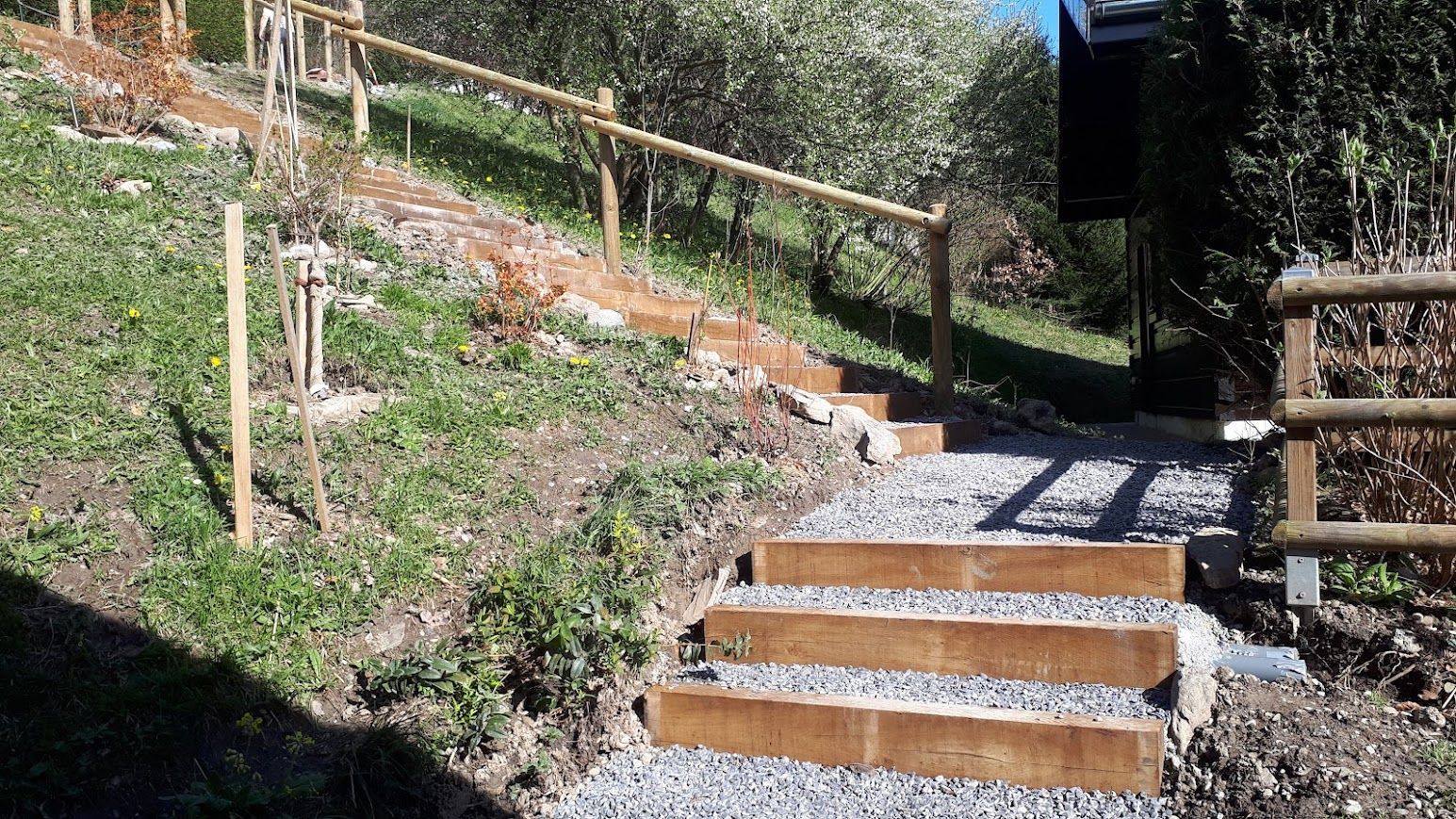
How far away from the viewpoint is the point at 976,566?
382 cm

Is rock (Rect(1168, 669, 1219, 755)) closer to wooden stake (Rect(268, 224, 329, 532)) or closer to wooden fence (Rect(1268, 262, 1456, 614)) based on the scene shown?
wooden fence (Rect(1268, 262, 1456, 614))

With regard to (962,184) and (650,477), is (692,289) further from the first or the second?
(962,184)

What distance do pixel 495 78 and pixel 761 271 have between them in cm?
274

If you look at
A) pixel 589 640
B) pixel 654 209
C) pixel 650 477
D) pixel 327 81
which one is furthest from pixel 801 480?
pixel 327 81

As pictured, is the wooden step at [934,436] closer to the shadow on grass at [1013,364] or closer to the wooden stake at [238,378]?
the shadow on grass at [1013,364]

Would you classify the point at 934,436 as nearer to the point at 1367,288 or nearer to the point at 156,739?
the point at 1367,288

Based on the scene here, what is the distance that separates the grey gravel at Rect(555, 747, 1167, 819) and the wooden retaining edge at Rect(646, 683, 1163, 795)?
0.12 ft

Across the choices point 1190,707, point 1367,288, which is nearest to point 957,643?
point 1190,707

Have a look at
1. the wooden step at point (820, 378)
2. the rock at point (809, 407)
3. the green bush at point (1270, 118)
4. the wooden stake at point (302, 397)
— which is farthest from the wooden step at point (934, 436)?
the wooden stake at point (302, 397)

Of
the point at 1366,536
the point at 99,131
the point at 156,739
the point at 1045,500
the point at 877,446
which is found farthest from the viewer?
the point at 99,131

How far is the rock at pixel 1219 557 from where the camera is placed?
134 inches

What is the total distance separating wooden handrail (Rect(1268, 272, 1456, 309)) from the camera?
9.73 feet

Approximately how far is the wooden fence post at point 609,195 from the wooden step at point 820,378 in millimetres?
1769

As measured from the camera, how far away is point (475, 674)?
10.7ft
